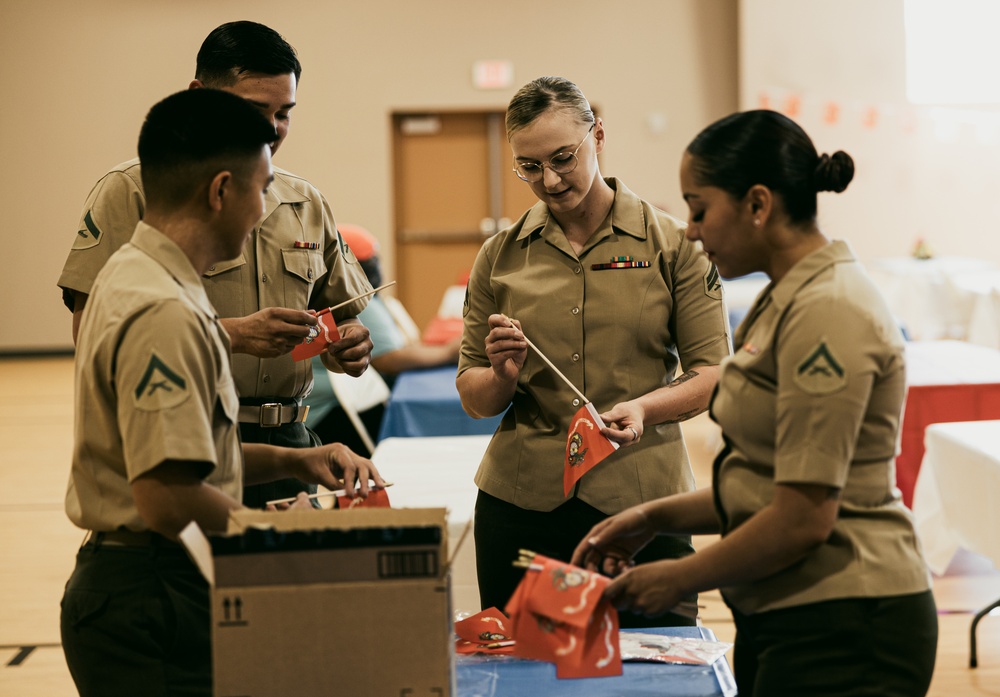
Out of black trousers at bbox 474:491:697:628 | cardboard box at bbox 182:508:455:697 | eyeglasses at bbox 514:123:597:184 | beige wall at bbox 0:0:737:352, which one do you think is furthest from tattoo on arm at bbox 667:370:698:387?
beige wall at bbox 0:0:737:352

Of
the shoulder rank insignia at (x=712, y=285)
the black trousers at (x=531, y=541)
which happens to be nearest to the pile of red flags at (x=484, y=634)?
the black trousers at (x=531, y=541)

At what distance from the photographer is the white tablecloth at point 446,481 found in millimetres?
3078

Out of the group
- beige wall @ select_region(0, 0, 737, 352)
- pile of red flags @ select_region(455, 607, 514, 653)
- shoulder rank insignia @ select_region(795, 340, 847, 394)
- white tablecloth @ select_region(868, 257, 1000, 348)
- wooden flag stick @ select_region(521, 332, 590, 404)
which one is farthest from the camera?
beige wall @ select_region(0, 0, 737, 352)

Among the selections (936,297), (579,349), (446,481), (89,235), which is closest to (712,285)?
(579,349)

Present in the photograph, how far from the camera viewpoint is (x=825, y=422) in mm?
1355

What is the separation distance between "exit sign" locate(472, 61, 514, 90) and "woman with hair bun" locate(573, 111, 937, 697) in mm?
9592

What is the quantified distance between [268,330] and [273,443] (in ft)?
1.33

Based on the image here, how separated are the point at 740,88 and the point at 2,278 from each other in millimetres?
7977

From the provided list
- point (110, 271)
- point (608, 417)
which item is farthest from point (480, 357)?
point (110, 271)

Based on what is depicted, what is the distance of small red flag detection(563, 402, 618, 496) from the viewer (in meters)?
2.00

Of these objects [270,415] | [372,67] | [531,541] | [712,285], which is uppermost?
[372,67]

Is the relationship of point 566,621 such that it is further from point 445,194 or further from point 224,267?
point 445,194

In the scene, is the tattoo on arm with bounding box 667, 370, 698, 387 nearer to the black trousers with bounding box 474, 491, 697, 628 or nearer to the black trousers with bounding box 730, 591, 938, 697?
the black trousers with bounding box 474, 491, 697, 628

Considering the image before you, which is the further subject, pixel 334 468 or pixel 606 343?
pixel 606 343
